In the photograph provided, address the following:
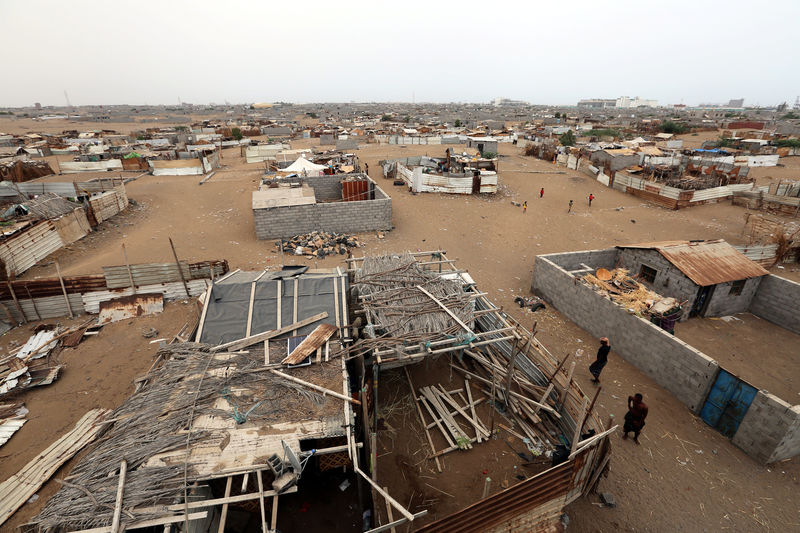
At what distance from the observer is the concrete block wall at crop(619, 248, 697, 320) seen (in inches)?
A: 428

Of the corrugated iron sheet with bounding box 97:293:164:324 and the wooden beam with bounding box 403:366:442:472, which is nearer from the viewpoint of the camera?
the wooden beam with bounding box 403:366:442:472

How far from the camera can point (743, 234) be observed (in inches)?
714

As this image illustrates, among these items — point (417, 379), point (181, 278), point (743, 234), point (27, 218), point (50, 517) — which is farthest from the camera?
point (743, 234)

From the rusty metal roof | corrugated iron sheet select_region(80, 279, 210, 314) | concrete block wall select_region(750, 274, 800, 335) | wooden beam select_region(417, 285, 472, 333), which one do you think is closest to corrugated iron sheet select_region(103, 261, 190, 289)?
corrugated iron sheet select_region(80, 279, 210, 314)

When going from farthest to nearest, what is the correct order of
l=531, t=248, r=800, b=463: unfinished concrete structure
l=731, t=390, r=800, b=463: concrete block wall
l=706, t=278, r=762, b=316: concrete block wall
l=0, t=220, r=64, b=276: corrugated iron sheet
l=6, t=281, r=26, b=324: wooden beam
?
l=0, t=220, r=64, b=276: corrugated iron sheet → l=706, t=278, r=762, b=316: concrete block wall → l=6, t=281, r=26, b=324: wooden beam → l=531, t=248, r=800, b=463: unfinished concrete structure → l=731, t=390, r=800, b=463: concrete block wall

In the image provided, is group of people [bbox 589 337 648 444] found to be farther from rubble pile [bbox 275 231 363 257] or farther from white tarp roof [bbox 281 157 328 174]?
white tarp roof [bbox 281 157 328 174]

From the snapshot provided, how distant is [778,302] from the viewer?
36.7 ft

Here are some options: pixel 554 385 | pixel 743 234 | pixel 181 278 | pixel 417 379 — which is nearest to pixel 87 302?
pixel 181 278

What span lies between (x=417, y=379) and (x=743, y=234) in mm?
20650

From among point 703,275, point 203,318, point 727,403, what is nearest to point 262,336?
point 203,318

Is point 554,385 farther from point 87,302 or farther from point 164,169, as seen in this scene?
point 164,169

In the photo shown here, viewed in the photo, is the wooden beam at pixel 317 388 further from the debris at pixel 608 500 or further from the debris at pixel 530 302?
the debris at pixel 530 302

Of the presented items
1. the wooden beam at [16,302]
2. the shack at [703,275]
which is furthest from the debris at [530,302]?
the wooden beam at [16,302]

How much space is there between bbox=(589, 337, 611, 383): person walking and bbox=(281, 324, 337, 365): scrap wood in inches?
254
